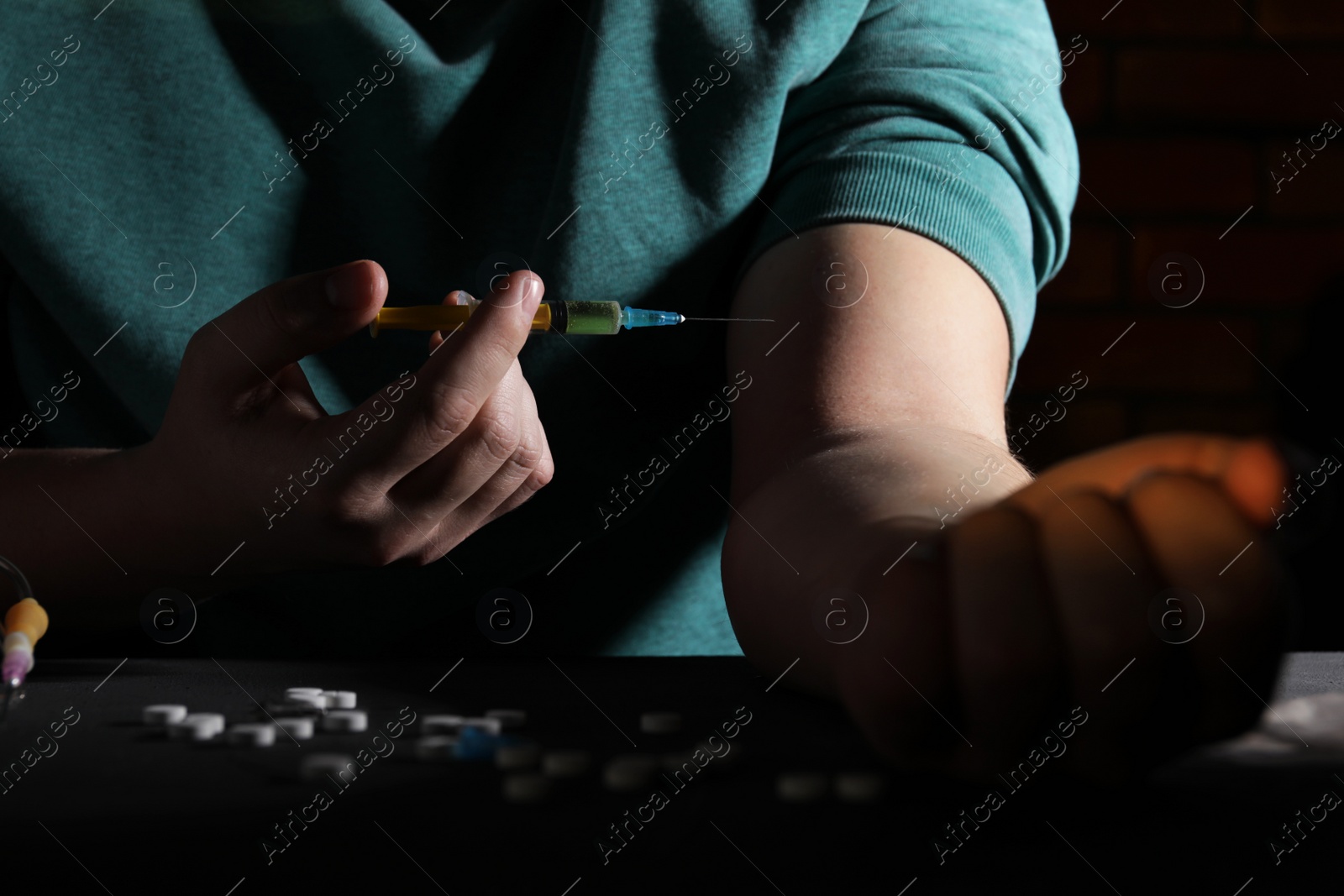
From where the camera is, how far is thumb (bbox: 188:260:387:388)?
1.45 ft

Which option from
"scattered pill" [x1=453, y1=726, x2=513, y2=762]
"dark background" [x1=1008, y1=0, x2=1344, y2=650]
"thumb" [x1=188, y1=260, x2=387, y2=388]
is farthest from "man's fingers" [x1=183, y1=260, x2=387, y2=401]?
"dark background" [x1=1008, y1=0, x2=1344, y2=650]

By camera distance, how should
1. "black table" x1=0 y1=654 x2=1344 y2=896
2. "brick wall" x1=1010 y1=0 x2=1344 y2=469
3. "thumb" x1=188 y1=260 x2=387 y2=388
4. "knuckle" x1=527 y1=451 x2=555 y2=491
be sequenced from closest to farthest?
"black table" x1=0 y1=654 x2=1344 y2=896 < "thumb" x1=188 y1=260 x2=387 y2=388 < "knuckle" x1=527 y1=451 x2=555 y2=491 < "brick wall" x1=1010 y1=0 x2=1344 y2=469

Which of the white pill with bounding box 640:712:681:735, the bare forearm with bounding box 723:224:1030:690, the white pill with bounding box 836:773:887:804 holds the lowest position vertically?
the bare forearm with bounding box 723:224:1030:690

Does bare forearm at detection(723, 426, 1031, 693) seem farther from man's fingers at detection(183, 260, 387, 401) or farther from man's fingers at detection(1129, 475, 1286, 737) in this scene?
man's fingers at detection(183, 260, 387, 401)

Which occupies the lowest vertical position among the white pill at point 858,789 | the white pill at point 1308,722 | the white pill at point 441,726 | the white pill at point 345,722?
the white pill at point 1308,722

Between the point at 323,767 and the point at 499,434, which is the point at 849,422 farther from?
the point at 323,767

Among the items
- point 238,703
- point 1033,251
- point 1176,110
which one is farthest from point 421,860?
point 1176,110

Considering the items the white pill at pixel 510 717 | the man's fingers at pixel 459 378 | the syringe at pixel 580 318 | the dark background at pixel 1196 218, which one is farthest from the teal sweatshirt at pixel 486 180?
the dark background at pixel 1196 218

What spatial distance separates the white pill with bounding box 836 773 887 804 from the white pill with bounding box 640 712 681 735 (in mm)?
89

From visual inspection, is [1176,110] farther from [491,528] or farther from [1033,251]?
[491,528]

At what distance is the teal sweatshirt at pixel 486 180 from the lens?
2.23 ft

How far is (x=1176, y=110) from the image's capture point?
4.67ft

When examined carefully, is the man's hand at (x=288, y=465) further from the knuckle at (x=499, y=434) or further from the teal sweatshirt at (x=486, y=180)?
the teal sweatshirt at (x=486, y=180)

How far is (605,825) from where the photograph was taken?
263 millimetres
